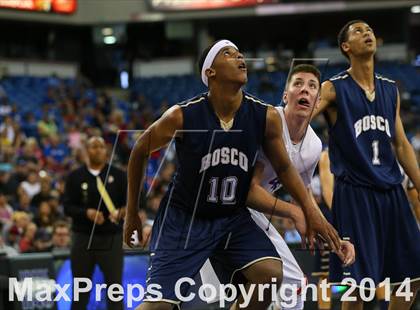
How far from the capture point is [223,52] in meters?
6.14

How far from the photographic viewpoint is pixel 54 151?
761 inches

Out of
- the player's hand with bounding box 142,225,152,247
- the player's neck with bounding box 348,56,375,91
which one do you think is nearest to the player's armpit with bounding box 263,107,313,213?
the player's hand with bounding box 142,225,152,247

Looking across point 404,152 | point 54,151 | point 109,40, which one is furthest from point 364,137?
point 109,40

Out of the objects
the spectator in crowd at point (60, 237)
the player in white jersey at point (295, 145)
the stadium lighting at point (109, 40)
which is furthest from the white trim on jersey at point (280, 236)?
the stadium lighting at point (109, 40)

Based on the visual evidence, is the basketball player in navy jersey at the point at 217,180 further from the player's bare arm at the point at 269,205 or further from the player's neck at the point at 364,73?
the player's neck at the point at 364,73

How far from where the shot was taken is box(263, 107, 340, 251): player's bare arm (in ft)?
19.6

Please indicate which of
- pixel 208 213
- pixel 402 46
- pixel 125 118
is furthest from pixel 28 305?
pixel 402 46

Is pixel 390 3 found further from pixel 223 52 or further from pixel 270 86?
pixel 223 52

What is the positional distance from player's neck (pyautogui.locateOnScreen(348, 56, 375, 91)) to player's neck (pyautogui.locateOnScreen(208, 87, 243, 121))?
1.35 metres

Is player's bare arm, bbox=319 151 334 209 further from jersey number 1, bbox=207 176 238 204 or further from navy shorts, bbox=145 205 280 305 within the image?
jersey number 1, bbox=207 176 238 204

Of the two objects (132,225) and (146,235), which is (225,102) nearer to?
(132,225)

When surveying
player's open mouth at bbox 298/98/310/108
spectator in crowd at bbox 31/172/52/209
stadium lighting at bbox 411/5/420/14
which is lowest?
spectator in crowd at bbox 31/172/52/209

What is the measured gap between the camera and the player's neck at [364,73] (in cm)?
705

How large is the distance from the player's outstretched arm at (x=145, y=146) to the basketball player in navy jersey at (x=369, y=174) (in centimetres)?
140
